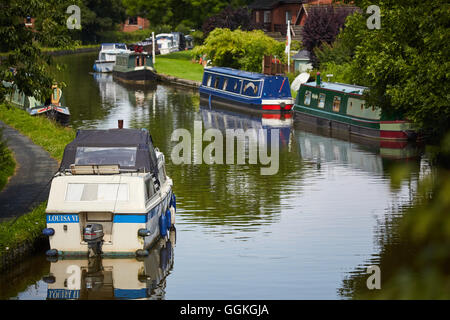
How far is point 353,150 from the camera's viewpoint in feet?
116

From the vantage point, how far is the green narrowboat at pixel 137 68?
6806cm

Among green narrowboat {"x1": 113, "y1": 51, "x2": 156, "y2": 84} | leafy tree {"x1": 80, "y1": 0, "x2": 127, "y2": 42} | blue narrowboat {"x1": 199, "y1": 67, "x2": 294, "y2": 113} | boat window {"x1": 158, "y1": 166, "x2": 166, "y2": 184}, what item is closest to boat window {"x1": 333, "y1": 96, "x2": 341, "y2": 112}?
blue narrowboat {"x1": 199, "y1": 67, "x2": 294, "y2": 113}

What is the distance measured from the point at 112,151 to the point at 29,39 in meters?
3.49

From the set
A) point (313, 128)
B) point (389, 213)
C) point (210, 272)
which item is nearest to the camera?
point (210, 272)

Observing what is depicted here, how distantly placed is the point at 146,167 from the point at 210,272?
127 inches

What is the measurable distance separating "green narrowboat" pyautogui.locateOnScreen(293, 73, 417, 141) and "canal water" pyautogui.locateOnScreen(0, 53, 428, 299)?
3.32 ft

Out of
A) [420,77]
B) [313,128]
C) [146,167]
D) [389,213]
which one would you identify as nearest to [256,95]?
[313,128]

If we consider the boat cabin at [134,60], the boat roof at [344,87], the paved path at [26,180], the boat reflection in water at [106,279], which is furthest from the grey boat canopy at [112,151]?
the boat cabin at [134,60]

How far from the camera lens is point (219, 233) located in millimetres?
21406

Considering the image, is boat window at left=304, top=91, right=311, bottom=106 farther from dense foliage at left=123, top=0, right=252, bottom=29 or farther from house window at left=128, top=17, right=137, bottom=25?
house window at left=128, top=17, right=137, bottom=25

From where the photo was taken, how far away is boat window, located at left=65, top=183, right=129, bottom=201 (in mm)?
17578

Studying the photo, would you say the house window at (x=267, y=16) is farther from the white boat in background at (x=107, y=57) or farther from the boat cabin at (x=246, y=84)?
the boat cabin at (x=246, y=84)

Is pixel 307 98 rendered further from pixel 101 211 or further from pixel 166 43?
pixel 166 43
